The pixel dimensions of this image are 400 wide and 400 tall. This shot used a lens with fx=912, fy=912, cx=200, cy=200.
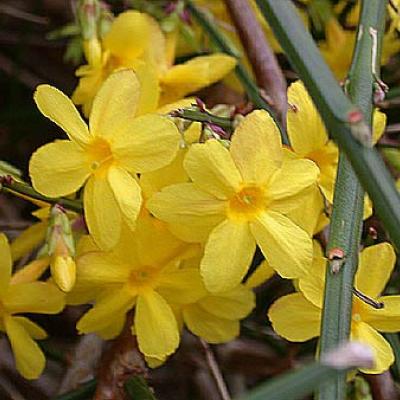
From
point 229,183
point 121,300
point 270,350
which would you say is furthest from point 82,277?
point 270,350

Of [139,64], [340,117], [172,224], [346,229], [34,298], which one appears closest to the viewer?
[340,117]

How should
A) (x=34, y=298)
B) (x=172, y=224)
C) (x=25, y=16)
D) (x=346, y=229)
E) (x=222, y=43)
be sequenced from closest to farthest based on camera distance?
(x=346, y=229), (x=172, y=224), (x=34, y=298), (x=222, y=43), (x=25, y=16)

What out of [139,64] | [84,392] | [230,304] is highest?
[139,64]

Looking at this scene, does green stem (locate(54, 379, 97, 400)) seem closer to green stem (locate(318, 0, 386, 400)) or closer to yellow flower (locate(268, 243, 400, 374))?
yellow flower (locate(268, 243, 400, 374))

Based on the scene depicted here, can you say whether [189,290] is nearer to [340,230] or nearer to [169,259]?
[169,259]

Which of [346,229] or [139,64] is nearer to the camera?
[346,229]

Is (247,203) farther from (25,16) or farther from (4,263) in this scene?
(25,16)

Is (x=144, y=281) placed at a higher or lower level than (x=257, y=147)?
lower

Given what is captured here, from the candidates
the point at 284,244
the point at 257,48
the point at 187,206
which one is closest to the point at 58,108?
the point at 187,206

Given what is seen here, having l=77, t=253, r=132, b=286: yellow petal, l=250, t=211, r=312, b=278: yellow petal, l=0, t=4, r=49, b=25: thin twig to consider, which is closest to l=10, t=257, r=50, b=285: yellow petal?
l=77, t=253, r=132, b=286: yellow petal
